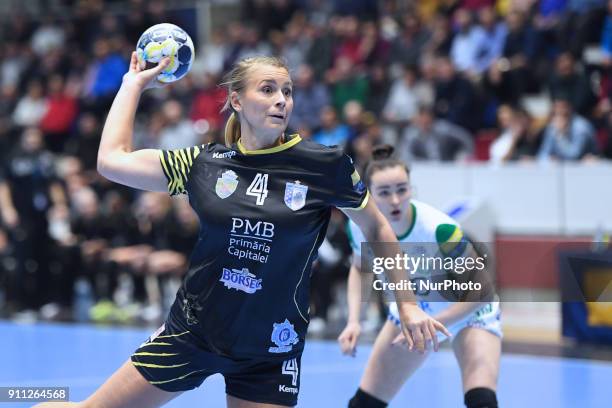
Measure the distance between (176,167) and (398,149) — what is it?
8.93 meters

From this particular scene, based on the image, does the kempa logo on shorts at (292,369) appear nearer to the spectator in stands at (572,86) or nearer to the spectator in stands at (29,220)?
the spectator in stands at (572,86)

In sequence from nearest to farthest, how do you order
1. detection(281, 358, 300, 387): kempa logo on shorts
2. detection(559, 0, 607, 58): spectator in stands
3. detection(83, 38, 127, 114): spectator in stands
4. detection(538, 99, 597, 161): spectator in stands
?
detection(281, 358, 300, 387): kempa logo on shorts < detection(538, 99, 597, 161): spectator in stands < detection(559, 0, 607, 58): spectator in stands < detection(83, 38, 127, 114): spectator in stands

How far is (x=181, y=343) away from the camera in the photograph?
4172 mm

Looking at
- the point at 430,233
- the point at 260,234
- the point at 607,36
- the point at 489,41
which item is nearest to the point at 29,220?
the point at 489,41

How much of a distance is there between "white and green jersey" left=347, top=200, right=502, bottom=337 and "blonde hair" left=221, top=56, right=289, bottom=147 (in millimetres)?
1033

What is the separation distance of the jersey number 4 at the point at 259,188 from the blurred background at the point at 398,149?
18.6 ft

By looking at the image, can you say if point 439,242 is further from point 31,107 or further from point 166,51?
point 31,107

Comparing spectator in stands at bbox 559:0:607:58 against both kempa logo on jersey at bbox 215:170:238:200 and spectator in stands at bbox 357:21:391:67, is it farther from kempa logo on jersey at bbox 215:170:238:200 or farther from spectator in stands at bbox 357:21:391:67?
kempa logo on jersey at bbox 215:170:238:200

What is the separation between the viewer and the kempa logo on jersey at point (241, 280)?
4.06 meters

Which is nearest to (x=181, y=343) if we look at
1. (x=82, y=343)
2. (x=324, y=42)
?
(x=82, y=343)

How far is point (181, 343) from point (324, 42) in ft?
38.7

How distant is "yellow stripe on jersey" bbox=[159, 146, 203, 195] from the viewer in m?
4.16

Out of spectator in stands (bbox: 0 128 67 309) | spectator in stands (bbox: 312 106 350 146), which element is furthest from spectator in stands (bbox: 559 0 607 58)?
spectator in stands (bbox: 0 128 67 309)

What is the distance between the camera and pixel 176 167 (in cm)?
417
